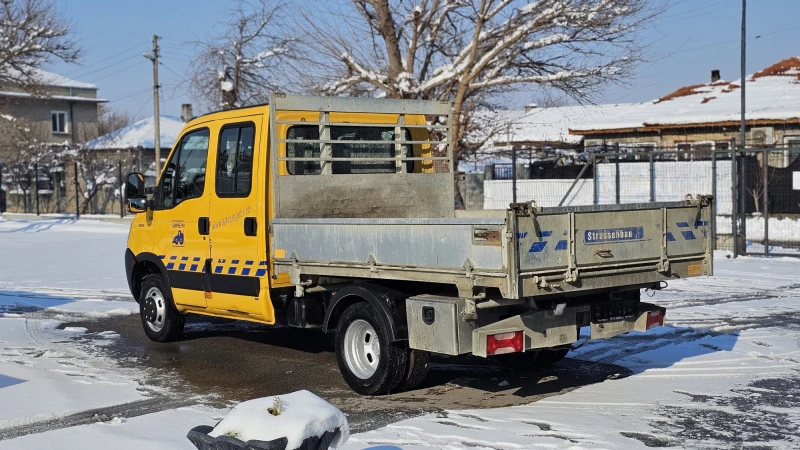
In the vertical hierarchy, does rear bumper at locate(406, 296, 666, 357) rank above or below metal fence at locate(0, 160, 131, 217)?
below

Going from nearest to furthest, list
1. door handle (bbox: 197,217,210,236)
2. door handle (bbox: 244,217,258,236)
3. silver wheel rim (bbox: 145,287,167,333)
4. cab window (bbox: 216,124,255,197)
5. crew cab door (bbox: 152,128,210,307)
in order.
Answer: door handle (bbox: 244,217,258,236) < cab window (bbox: 216,124,255,197) < door handle (bbox: 197,217,210,236) < crew cab door (bbox: 152,128,210,307) < silver wheel rim (bbox: 145,287,167,333)

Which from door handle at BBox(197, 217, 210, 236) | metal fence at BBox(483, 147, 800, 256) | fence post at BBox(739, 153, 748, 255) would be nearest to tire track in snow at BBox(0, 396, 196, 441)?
door handle at BBox(197, 217, 210, 236)

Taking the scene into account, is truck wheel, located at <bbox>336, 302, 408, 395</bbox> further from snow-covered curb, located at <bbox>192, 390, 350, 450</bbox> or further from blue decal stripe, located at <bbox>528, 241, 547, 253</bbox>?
snow-covered curb, located at <bbox>192, 390, 350, 450</bbox>

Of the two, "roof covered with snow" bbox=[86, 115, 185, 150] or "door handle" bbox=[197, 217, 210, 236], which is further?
"roof covered with snow" bbox=[86, 115, 185, 150]

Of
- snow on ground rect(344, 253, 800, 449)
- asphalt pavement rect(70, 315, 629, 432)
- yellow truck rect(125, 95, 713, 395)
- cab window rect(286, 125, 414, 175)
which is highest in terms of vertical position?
cab window rect(286, 125, 414, 175)

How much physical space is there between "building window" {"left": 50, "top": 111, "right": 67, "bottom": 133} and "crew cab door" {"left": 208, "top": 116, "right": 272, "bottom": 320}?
57.8 metres

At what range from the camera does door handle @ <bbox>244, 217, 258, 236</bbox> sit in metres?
9.10

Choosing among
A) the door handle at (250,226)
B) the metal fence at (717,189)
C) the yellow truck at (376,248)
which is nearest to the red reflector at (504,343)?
the yellow truck at (376,248)

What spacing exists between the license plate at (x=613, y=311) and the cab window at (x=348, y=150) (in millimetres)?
3023

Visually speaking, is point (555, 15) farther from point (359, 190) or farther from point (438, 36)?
point (359, 190)

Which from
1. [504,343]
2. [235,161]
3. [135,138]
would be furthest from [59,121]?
[504,343]

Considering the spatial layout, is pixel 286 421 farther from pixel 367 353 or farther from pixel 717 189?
pixel 717 189

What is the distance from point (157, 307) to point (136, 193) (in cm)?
134

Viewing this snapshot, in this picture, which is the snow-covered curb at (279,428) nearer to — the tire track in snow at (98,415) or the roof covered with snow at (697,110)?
the tire track in snow at (98,415)
